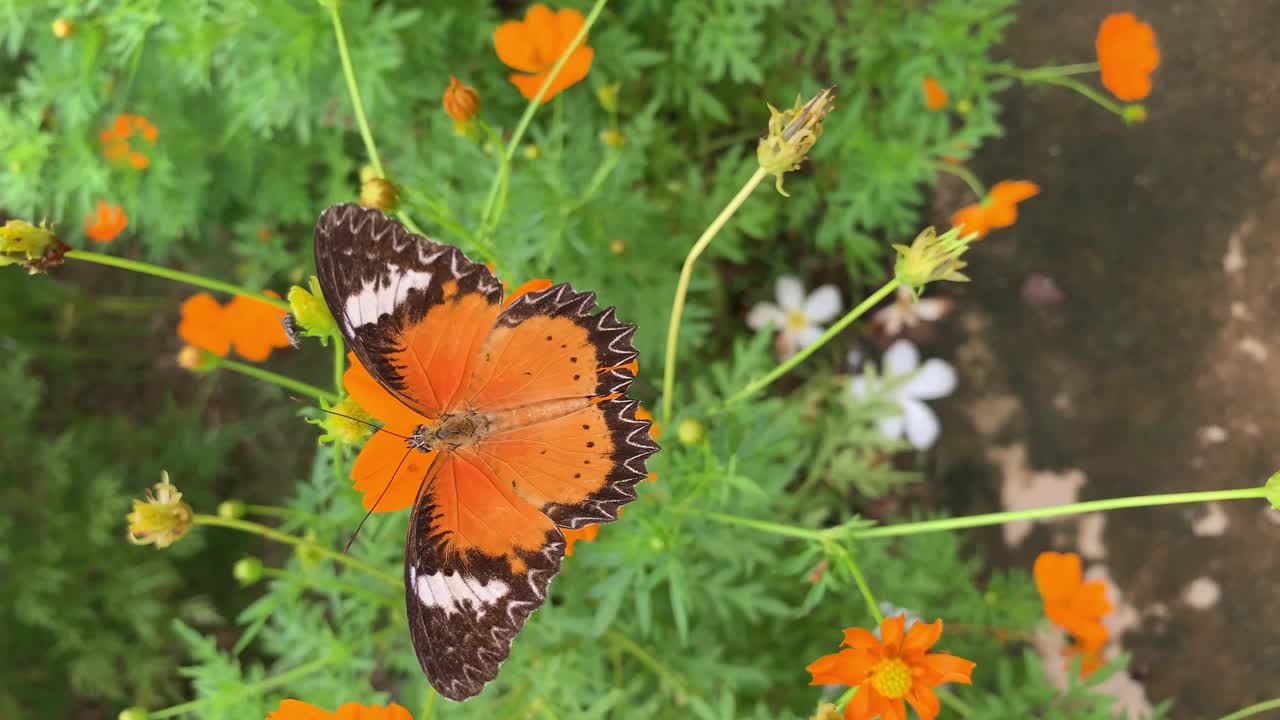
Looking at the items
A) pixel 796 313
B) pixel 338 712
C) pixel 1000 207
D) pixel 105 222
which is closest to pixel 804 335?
pixel 796 313

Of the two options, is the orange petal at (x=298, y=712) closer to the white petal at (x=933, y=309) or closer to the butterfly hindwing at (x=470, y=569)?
the butterfly hindwing at (x=470, y=569)

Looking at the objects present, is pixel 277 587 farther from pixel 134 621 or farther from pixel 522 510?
pixel 134 621

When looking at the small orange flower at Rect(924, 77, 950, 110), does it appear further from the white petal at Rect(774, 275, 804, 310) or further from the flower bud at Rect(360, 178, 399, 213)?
the flower bud at Rect(360, 178, 399, 213)

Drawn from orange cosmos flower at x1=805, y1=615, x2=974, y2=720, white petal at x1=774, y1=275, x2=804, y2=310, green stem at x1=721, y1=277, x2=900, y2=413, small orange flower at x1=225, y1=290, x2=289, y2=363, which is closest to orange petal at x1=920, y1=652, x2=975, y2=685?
orange cosmos flower at x1=805, y1=615, x2=974, y2=720

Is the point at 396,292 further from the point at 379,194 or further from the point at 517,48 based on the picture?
the point at 517,48

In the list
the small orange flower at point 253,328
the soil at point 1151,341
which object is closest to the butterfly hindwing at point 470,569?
the small orange flower at point 253,328

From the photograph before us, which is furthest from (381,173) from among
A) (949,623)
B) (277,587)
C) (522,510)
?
(949,623)
